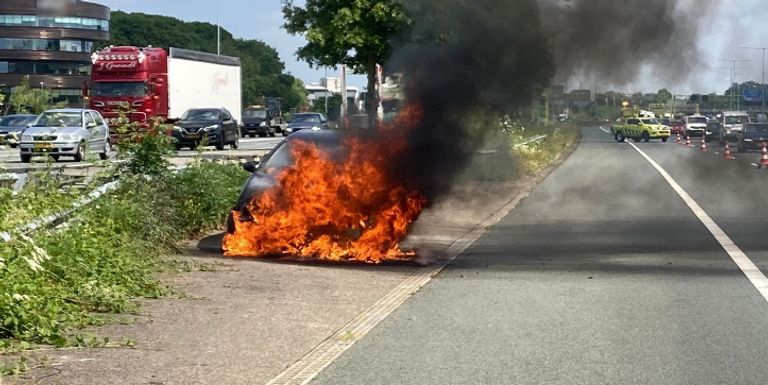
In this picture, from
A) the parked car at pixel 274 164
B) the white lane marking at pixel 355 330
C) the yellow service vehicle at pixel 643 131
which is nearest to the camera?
the white lane marking at pixel 355 330

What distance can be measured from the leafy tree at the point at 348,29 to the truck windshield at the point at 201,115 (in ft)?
49.7

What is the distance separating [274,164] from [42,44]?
5.13m

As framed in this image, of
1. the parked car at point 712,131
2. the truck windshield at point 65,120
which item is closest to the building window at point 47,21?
the truck windshield at point 65,120

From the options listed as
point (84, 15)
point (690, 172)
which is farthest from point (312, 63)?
point (84, 15)

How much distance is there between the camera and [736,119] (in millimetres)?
57875

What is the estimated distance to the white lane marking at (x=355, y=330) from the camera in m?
7.47

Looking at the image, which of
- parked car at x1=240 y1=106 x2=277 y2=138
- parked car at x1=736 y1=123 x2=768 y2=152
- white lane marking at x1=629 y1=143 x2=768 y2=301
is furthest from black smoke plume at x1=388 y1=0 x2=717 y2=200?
parked car at x1=240 y1=106 x2=277 y2=138

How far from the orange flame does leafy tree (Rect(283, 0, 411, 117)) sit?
25.7 feet

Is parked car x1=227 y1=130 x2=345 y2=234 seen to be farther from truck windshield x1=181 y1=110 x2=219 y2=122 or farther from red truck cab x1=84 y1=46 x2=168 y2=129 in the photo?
truck windshield x1=181 y1=110 x2=219 y2=122

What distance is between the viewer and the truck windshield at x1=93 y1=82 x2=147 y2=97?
134 feet

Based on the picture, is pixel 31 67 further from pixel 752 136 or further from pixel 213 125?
pixel 752 136

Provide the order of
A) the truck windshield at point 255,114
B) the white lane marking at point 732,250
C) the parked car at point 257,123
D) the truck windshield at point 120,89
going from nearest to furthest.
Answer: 1. the white lane marking at point 732,250
2. the truck windshield at point 120,89
3. the parked car at point 257,123
4. the truck windshield at point 255,114

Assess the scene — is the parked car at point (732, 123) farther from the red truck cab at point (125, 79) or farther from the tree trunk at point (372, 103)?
the tree trunk at point (372, 103)

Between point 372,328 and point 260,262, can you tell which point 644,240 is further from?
point 372,328
